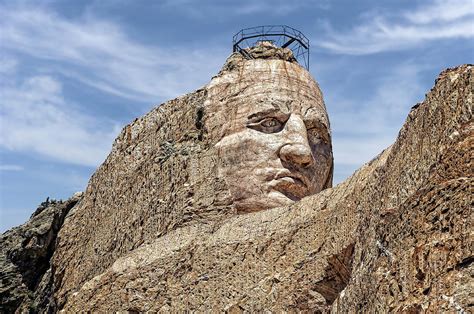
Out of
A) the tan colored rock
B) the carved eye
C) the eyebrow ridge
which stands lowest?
the tan colored rock

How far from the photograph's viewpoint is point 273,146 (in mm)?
15164

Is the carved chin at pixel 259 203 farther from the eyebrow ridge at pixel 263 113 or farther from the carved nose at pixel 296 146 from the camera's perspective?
the eyebrow ridge at pixel 263 113

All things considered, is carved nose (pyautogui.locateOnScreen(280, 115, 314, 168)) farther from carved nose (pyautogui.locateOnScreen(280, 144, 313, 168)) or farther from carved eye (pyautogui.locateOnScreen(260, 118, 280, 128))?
carved eye (pyautogui.locateOnScreen(260, 118, 280, 128))

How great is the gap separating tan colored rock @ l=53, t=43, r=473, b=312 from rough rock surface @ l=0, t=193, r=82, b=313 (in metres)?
1.01

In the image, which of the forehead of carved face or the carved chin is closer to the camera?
the carved chin

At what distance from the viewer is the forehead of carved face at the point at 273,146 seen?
1501 cm

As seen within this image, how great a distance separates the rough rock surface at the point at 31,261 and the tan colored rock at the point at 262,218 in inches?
39.8

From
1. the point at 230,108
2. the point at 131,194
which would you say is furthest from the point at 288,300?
the point at 131,194

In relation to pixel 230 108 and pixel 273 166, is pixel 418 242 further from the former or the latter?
pixel 230 108

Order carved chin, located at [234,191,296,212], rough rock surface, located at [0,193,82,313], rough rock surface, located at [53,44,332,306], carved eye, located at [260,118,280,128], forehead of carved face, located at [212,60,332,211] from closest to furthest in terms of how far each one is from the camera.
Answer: carved chin, located at [234,191,296,212]
forehead of carved face, located at [212,60,332,211]
rough rock surface, located at [53,44,332,306]
carved eye, located at [260,118,280,128]
rough rock surface, located at [0,193,82,313]

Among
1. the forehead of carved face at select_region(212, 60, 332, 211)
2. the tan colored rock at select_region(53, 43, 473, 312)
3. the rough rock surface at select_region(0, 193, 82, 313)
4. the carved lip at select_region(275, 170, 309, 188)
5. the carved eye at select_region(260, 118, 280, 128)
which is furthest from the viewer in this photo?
the rough rock surface at select_region(0, 193, 82, 313)

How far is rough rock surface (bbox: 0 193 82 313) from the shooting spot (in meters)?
20.5

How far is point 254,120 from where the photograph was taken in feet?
51.1

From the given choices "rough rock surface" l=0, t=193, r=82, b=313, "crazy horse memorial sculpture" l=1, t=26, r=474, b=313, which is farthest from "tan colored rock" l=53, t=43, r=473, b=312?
"rough rock surface" l=0, t=193, r=82, b=313
